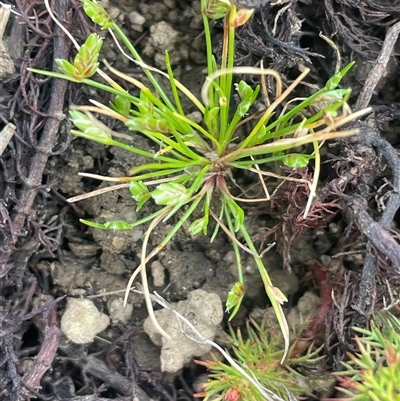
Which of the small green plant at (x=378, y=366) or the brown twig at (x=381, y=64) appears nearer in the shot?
the small green plant at (x=378, y=366)

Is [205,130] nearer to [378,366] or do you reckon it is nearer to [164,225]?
[164,225]

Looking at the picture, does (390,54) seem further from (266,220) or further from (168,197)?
(168,197)

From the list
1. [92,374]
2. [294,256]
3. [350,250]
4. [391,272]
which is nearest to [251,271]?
[294,256]

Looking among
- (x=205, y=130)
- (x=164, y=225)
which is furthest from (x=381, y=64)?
(x=164, y=225)

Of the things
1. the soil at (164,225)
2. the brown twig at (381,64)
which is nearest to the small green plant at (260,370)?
the soil at (164,225)

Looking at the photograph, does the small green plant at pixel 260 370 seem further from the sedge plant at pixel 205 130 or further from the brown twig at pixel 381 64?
the brown twig at pixel 381 64
